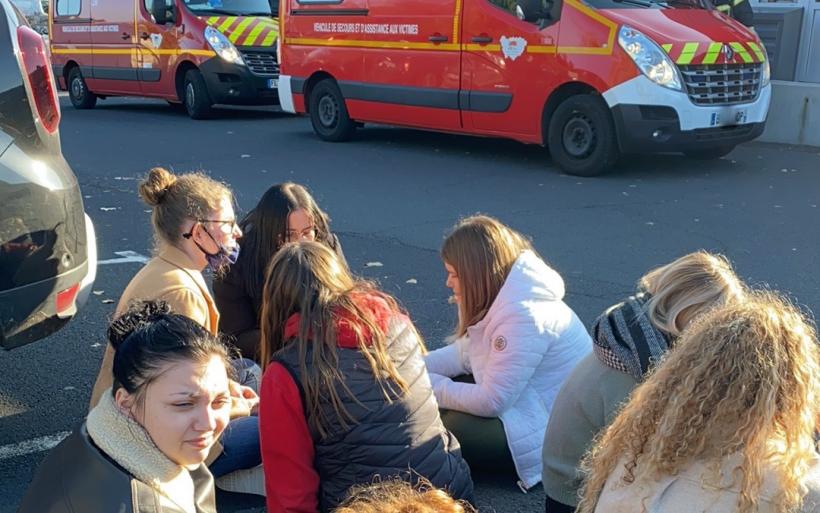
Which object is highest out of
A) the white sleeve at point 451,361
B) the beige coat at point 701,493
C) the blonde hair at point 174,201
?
the blonde hair at point 174,201

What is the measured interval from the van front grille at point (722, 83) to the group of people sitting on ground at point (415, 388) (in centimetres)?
576

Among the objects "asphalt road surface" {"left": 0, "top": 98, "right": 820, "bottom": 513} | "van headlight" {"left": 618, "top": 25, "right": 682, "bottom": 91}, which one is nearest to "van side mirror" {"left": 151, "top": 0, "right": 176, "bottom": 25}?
"asphalt road surface" {"left": 0, "top": 98, "right": 820, "bottom": 513}

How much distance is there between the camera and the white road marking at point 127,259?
6.51m

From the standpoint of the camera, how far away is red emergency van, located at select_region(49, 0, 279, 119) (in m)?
14.0

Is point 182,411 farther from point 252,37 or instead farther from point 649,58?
point 252,37

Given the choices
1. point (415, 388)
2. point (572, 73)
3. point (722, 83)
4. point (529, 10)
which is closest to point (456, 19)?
point (529, 10)

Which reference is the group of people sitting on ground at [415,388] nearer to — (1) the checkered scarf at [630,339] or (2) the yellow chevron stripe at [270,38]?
(1) the checkered scarf at [630,339]

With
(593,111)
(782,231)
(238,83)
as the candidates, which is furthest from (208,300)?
(238,83)

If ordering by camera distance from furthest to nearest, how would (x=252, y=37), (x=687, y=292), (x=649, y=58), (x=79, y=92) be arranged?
(x=79, y=92) < (x=252, y=37) < (x=649, y=58) < (x=687, y=292)

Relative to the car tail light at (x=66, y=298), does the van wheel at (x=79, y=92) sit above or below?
below

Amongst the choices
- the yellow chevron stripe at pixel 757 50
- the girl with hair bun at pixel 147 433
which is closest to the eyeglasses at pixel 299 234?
the girl with hair bun at pixel 147 433

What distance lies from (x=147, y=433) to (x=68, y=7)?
15.9m

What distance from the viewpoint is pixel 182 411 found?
6.88ft

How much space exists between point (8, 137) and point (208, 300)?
0.93m
